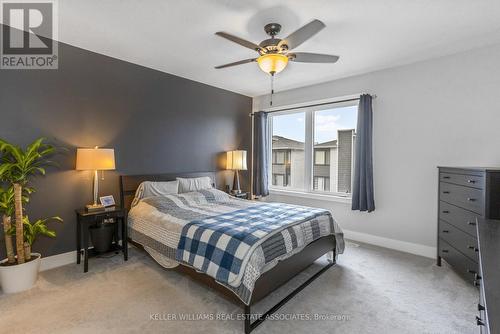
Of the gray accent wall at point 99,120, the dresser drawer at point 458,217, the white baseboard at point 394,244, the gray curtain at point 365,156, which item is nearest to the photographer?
the dresser drawer at point 458,217

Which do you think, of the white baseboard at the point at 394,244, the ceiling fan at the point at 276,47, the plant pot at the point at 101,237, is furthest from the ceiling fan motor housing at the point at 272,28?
the white baseboard at the point at 394,244

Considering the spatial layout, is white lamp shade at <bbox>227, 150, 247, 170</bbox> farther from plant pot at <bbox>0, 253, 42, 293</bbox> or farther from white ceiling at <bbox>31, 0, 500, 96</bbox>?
plant pot at <bbox>0, 253, 42, 293</bbox>

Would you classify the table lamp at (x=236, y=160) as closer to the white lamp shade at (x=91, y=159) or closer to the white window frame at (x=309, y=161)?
the white window frame at (x=309, y=161)

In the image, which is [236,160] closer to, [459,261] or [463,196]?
[463,196]

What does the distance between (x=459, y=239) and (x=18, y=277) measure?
4491 mm

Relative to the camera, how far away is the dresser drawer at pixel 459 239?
2334 mm

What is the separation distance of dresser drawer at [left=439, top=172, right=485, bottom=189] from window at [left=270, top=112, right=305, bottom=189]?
2.36 metres

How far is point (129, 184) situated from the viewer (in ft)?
11.5

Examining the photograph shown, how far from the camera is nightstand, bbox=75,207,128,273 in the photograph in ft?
9.21

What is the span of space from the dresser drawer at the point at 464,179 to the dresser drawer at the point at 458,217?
0.90 ft

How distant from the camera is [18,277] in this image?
2.36 meters

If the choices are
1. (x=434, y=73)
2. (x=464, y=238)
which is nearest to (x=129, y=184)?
(x=464, y=238)

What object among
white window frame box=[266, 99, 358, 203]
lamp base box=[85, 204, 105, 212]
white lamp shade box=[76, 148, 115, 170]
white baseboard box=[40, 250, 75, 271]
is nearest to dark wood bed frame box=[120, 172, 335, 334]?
lamp base box=[85, 204, 105, 212]

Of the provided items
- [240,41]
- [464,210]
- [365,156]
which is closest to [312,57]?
[240,41]
